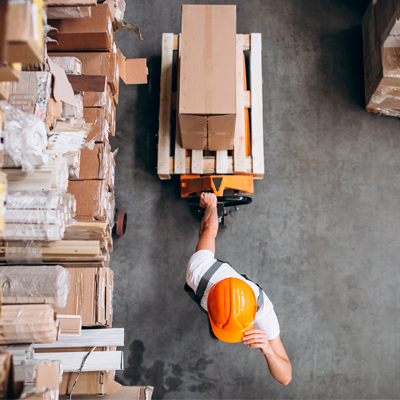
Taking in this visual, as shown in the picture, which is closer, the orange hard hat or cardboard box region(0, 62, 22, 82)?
cardboard box region(0, 62, 22, 82)

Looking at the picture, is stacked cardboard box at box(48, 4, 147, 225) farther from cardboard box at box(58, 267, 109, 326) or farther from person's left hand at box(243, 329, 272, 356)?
person's left hand at box(243, 329, 272, 356)

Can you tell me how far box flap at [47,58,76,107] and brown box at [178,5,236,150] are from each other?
0.88 m

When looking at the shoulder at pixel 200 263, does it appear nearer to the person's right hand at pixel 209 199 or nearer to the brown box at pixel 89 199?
the person's right hand at pixel 209 199

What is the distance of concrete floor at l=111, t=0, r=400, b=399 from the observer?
3426 mm

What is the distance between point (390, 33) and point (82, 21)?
3.00 metres

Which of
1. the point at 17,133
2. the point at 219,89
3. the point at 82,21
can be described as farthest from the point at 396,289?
the point at 82,21

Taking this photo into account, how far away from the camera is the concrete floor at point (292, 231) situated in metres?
3.43

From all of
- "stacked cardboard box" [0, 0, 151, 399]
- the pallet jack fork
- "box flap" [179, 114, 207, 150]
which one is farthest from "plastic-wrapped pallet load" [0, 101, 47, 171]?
the pallet jack fork

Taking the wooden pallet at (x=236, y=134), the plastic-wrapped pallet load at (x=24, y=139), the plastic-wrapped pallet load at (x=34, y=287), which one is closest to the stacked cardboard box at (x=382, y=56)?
the wooden pallet at (x=236, y=134)

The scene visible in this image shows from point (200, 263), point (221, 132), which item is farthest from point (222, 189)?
point (200, 263)

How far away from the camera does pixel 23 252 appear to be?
6.93 feet

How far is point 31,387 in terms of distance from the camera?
165cm

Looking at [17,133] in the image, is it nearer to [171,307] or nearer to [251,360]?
[171,307]

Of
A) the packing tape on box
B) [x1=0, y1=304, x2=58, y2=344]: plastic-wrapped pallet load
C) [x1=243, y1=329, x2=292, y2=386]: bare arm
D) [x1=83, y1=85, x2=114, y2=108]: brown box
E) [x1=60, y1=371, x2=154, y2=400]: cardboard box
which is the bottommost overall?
[x1=60, y1=371, x2=154, y2=400]: cardboard box
